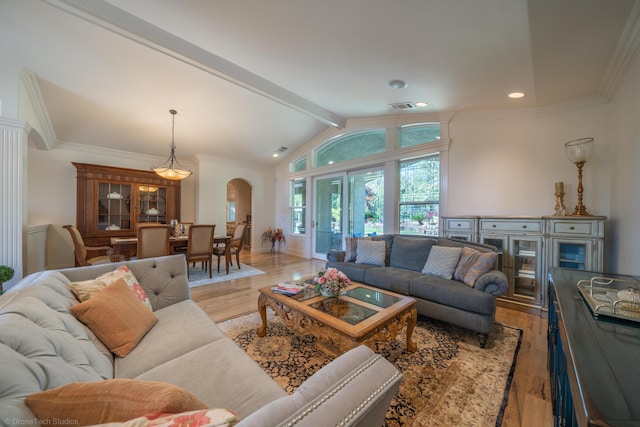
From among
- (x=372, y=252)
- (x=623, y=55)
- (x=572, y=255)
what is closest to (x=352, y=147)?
(x=372, y=252)

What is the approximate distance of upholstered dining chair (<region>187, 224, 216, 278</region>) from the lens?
4.10 metres

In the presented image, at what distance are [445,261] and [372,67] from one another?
2437 mm

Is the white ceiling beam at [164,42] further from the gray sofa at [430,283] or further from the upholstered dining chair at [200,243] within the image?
the gray sofa at [430,283]

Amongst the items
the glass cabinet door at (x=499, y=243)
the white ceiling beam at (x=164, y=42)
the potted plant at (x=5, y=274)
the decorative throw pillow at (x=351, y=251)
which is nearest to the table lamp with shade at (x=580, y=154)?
the glass cabinet door at (x=499, y=243)

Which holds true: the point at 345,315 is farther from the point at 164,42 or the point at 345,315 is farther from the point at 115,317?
the point at 164,42

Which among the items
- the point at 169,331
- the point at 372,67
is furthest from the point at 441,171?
the point at 169,331

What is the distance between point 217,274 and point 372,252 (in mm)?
2970

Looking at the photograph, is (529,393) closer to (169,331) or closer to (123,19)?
(169,331)

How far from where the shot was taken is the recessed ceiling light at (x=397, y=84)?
3.04 metres

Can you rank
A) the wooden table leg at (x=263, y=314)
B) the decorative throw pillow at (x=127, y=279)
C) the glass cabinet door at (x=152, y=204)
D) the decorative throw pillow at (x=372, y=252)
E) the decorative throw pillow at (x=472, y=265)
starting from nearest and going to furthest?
the decorative throw pillow at (x=127, y=279), the wooden table leg at (x=263, y=314), the decorative throw pillow at (x=472, y=265), the decorative throw pillow at (x=372, y=252), the glass cabinet door at (x=152, y=204)

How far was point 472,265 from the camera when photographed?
258 cm

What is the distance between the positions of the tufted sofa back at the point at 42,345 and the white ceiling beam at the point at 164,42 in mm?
2413

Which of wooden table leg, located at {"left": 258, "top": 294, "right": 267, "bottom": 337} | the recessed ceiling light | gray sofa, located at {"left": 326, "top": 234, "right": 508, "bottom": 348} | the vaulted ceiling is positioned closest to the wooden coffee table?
wooden table leg, located at {"left": 258, "top": 294, "right": 267, "bottom": 337}

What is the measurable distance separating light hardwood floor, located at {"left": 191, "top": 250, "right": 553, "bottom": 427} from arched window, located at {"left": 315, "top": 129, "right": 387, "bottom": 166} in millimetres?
2565
